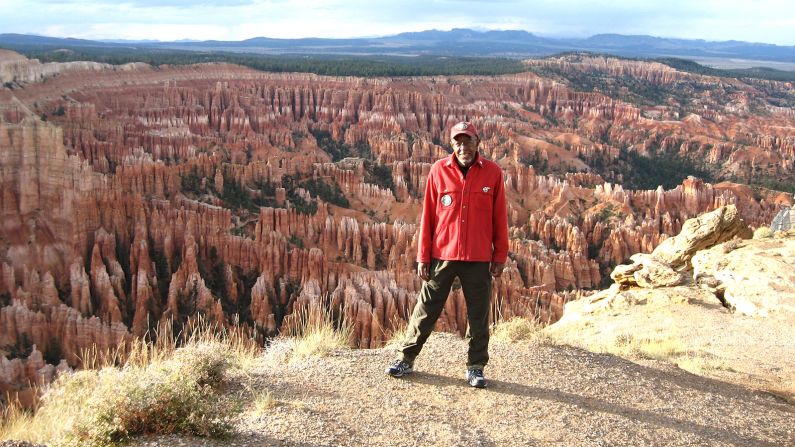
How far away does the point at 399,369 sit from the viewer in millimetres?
6617

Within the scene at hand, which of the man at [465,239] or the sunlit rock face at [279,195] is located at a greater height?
the man at [465,239]

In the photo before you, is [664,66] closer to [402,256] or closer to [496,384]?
[402,256]

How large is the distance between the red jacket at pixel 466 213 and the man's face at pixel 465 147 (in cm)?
9

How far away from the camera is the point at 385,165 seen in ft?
162

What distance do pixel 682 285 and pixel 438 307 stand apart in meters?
7.79

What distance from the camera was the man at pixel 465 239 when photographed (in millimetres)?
6371

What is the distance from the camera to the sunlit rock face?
77.1ft

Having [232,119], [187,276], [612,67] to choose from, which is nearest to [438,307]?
[187,276]

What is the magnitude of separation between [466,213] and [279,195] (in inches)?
1318

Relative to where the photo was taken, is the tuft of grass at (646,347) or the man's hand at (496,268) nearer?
the man's hand at (496,268)

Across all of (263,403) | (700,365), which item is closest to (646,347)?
(700,365)

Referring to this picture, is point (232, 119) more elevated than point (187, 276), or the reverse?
point (232, 119)

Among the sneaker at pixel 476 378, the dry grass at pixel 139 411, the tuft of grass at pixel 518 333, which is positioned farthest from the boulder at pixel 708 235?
the dry grass at pixel 139 411

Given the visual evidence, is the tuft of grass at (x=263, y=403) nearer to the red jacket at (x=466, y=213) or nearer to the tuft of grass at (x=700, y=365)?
the red jacket at (x=466, y=213)
